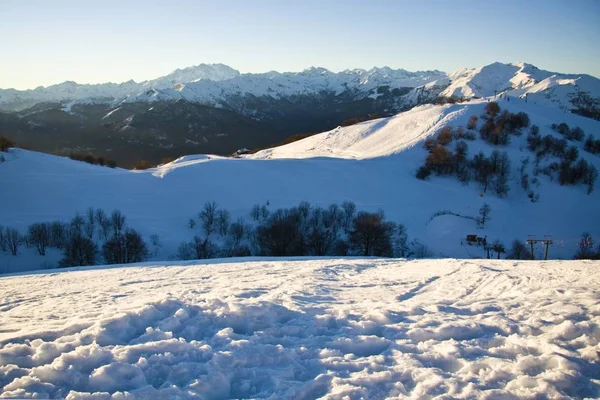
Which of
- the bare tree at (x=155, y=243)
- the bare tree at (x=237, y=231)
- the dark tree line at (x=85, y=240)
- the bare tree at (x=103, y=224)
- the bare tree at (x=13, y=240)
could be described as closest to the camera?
the dark tree line at (x=85, y=240)

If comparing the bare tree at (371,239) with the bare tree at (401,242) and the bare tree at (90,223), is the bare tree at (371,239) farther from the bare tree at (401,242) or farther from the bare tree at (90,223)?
the bare tree at (90,223)

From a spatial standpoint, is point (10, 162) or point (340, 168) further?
point (340, 168)

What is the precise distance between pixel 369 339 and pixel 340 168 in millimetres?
57104

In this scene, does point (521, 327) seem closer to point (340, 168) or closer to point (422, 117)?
point (340, 168)

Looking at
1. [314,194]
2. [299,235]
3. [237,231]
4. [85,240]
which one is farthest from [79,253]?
[314,194]

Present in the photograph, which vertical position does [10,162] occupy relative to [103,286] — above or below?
above

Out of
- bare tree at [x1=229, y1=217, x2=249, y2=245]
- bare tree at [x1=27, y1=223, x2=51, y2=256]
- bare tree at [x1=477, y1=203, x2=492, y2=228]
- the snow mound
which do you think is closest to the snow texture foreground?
bare tree at [x1=27, y1=223, x2=51, y2=256]

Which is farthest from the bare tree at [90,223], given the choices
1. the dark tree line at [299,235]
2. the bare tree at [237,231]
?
the bare tree at [237,231]

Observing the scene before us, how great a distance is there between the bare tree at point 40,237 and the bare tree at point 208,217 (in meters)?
15.6

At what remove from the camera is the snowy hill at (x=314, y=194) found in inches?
1671

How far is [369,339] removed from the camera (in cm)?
607

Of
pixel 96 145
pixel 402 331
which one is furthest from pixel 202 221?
pixel 96 145

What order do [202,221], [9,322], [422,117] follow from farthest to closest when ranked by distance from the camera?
1. [422,117]
2. [202,221]
3. [9,322]

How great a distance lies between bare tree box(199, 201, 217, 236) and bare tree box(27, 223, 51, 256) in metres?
15.6
